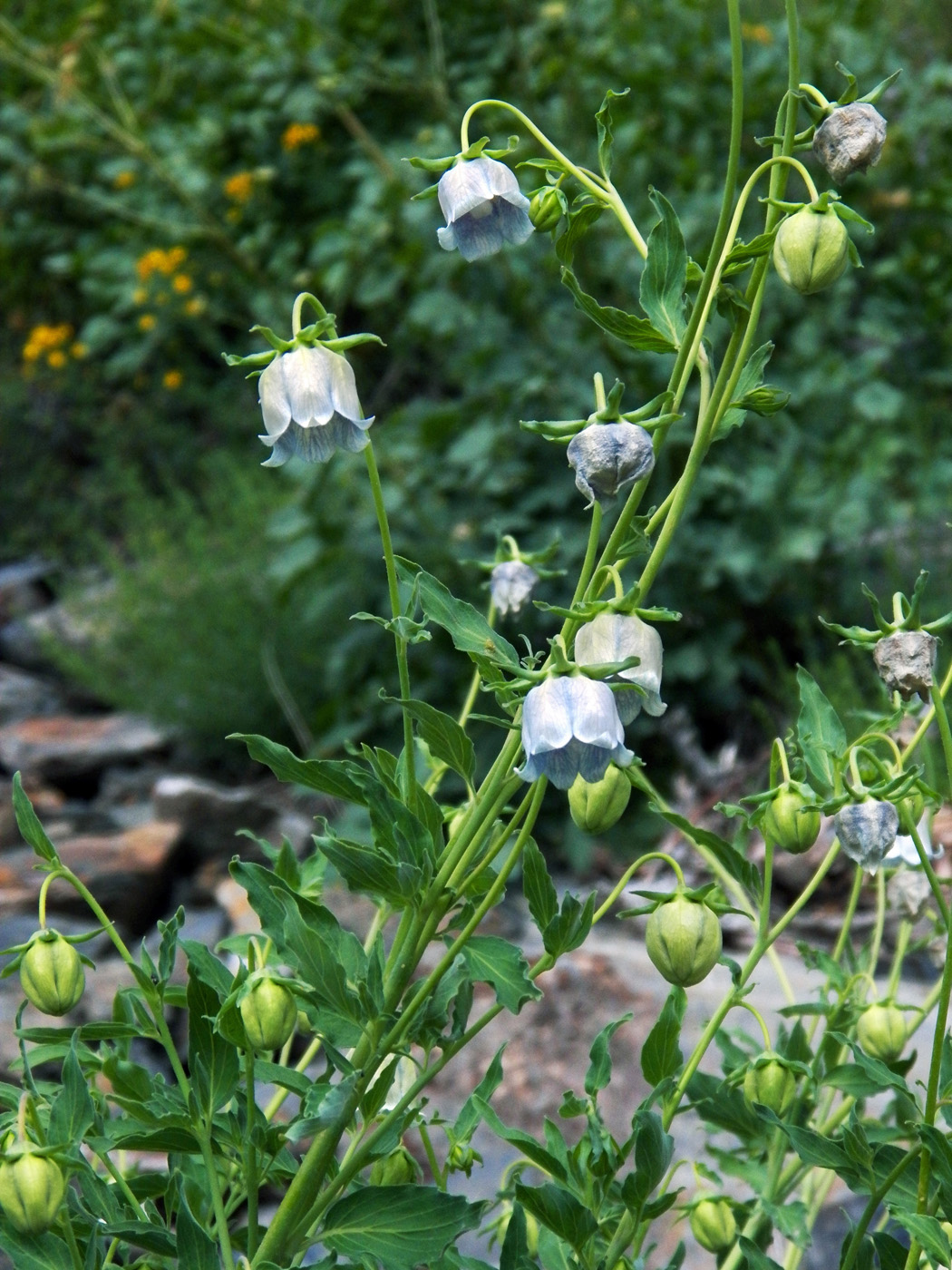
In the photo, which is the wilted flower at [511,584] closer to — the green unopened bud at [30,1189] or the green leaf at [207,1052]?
the green leaf at [207,1052]

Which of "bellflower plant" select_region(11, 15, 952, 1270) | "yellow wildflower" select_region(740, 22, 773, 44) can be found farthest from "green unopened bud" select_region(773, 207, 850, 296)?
"yellow wildflower" select_region(740, 22, 773, 44)

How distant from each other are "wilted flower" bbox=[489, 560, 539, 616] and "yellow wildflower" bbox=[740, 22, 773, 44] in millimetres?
3264

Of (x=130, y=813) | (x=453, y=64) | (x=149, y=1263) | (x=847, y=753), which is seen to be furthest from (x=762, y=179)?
(x=149, y=1263)

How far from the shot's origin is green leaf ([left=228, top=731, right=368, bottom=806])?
3.24 feet

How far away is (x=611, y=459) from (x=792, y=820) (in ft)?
1.10

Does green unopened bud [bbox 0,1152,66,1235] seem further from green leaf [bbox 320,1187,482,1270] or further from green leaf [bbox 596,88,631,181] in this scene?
green leaf [bbox 596,88,631,181]

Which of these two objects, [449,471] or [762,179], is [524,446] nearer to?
[449,471]

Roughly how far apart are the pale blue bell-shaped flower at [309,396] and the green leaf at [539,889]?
1.19ft

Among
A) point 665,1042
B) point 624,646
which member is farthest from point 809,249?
point 665,1042

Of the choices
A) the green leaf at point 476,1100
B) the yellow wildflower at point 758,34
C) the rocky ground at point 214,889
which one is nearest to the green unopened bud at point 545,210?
the rocky ground at point 214,889

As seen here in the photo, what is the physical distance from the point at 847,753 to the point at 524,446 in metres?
2.43

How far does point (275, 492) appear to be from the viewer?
4.59 meters

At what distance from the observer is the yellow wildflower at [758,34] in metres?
4.12

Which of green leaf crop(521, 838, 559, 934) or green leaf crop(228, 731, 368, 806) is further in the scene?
green leaf crop(521, 838, 559, 934)
